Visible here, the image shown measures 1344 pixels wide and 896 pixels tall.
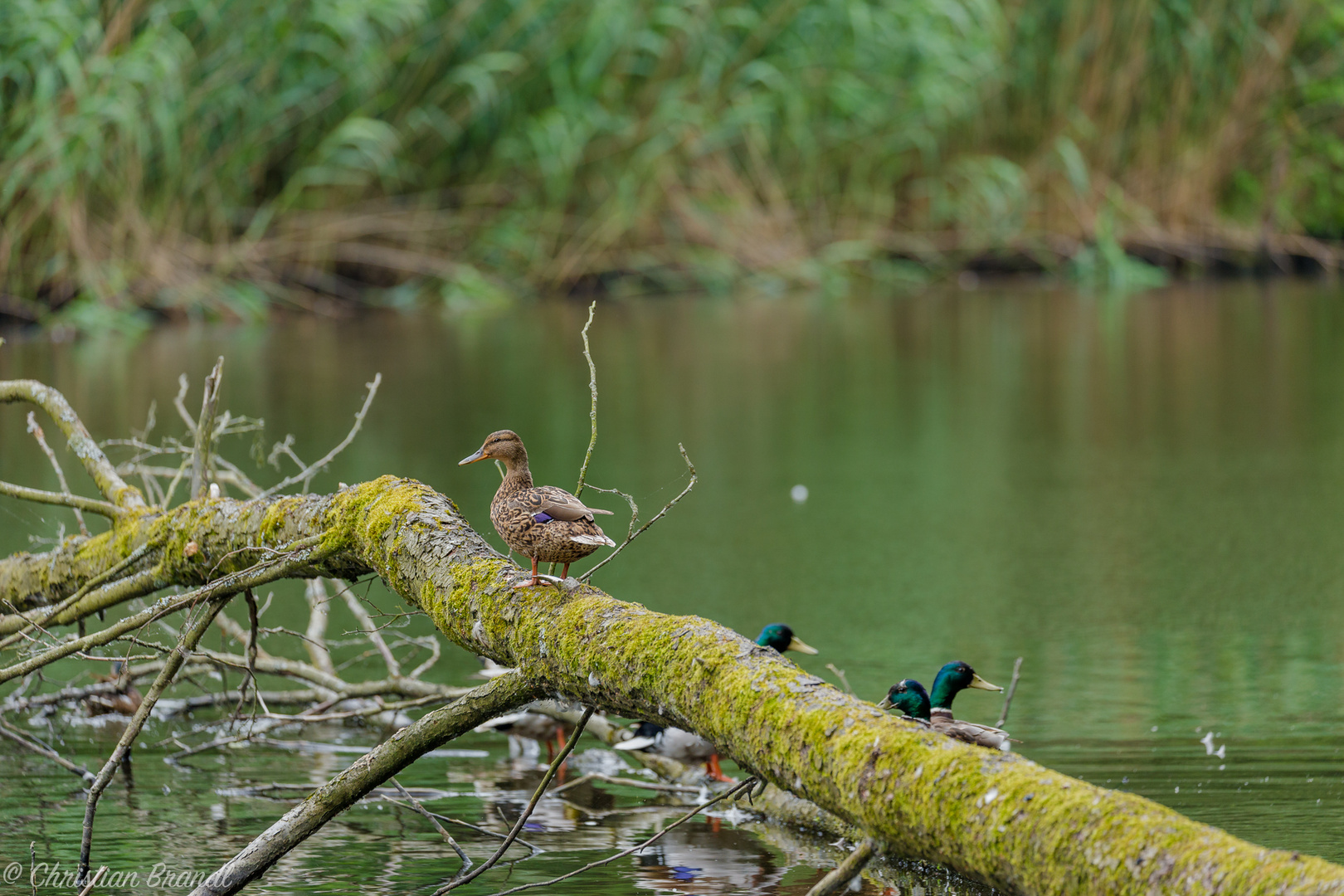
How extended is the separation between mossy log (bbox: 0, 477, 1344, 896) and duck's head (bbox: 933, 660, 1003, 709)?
5.13ft

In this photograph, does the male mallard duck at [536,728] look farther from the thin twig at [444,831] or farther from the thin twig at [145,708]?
the thin twig at [145,708]

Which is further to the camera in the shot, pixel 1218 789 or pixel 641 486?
pixel 641 486

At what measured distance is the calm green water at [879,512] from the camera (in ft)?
13.6

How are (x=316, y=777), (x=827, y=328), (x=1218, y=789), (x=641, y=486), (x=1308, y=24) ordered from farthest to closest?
(x=1308, y=24) → (x=827, y=328) → (x=641, y=486) → (x=316, y=777) → (x=1218, y=789)

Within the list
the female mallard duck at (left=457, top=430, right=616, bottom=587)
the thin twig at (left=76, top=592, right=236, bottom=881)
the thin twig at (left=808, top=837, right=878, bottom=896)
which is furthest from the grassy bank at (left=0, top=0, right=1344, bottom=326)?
the thin twig at (left=808, top=837, right=878, bottom=896)

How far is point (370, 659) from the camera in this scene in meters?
5.78

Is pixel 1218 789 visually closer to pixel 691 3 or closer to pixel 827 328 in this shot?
pixel 827 328

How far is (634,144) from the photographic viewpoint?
17641 millimetres

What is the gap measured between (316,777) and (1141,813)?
9.21 ft

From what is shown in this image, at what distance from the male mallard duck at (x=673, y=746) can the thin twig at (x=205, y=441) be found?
4.04 ft

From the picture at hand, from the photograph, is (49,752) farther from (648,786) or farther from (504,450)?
(504,450)

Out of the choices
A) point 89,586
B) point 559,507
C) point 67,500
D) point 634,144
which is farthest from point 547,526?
point 634,144

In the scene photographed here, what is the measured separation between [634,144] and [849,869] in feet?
51.6

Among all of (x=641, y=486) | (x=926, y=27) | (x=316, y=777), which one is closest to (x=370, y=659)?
(x=316, y=777)
